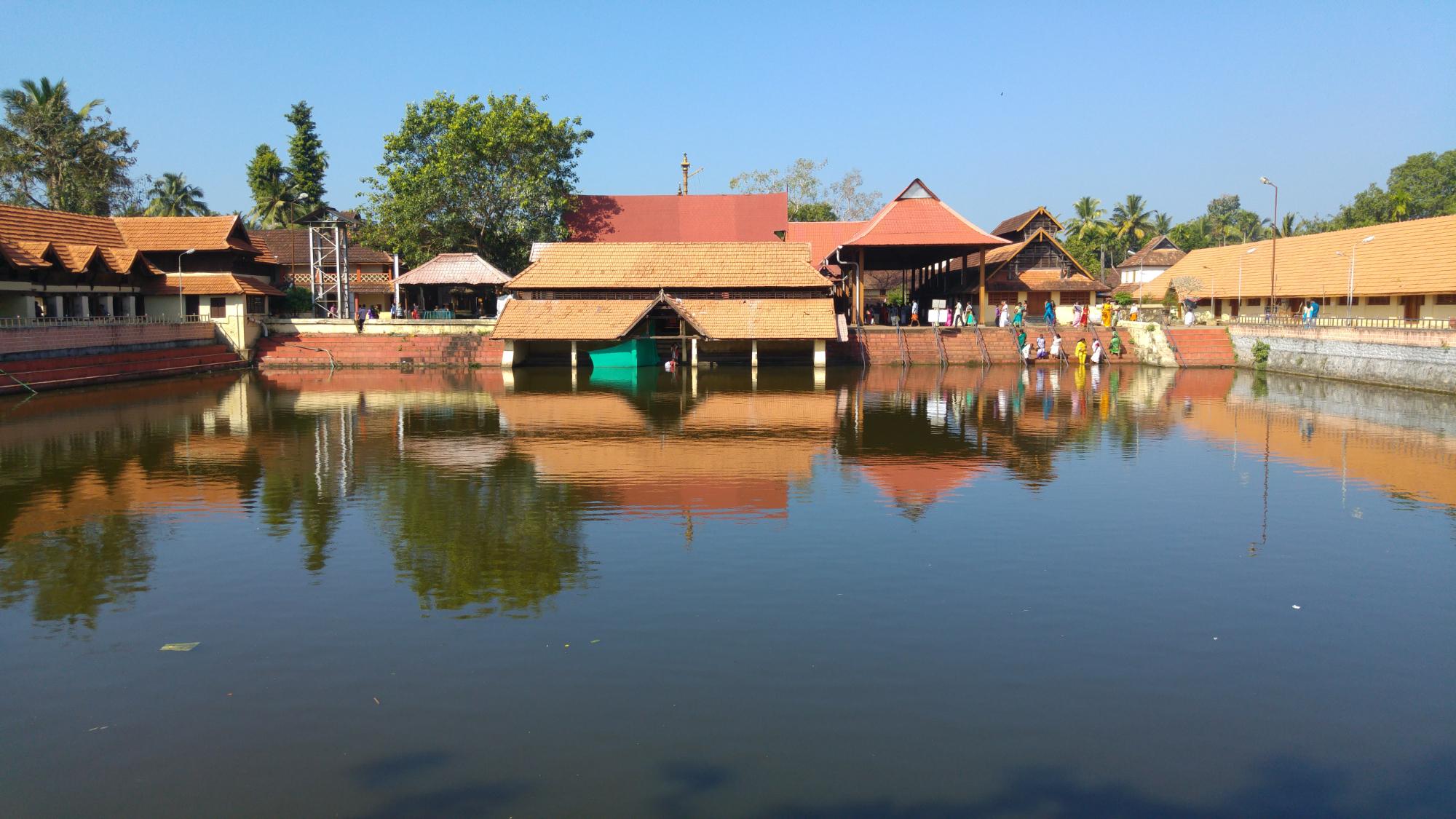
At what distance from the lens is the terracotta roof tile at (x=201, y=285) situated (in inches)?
1416

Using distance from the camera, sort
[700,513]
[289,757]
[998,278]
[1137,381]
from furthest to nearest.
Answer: [998,278], [1137,381], [700,513], [289,757]

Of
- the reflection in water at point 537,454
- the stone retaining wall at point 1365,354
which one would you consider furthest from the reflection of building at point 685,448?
the stone retaining wall at point 1365,354

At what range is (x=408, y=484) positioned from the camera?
14648 mm

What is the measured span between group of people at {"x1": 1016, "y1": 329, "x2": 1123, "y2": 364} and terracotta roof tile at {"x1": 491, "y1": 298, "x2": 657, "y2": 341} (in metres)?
13.4

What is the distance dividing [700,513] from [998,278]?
102ft

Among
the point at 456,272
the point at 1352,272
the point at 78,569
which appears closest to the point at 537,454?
the point at 78,569

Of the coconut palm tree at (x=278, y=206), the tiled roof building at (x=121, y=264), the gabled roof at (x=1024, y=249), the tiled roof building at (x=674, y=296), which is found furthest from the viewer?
the coconut palm tree at (x=278, y=206)

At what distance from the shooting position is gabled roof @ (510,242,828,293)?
35000 millimetres

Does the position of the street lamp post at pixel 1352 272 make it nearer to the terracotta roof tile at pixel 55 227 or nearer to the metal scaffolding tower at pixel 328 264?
the metal scaffolding tower at pixel 328 264

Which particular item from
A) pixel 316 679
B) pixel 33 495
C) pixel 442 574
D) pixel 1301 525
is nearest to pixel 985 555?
pixel 1301 525

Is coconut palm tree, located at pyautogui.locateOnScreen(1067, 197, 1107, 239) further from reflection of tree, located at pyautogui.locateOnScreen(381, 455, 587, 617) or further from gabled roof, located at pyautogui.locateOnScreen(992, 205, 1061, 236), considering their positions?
reflection of tree, located at pyautogui.locateOnScreen(381, 455, 587, 617)

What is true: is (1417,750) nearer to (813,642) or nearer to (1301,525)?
(813,642)

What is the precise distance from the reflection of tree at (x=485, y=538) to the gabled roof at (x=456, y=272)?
75.0 ft

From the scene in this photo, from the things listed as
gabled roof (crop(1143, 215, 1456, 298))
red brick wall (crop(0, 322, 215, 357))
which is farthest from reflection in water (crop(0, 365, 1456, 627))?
gabled roof (crop(1143, 215, 1456, 298))
